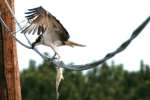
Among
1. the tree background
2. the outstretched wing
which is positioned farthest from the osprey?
the tree background

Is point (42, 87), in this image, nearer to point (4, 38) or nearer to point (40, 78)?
point (40, 78)

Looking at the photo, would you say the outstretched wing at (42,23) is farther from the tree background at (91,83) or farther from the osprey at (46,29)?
the tree background at (91,83)

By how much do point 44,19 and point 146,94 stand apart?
37343 mm

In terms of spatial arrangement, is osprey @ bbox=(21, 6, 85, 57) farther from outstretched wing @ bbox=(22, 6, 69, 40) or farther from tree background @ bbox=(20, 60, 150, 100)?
tree background @ bbox=(20, 60, 150, 100)

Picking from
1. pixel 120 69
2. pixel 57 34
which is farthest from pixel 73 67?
pixel 120 69

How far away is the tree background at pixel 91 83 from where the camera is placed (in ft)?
159

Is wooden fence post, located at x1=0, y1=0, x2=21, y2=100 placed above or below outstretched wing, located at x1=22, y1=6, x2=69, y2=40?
below

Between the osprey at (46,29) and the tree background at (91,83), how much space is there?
3633 cm

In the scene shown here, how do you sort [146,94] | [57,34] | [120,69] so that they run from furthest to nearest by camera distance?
[120,69] < [146,94] < [57,34]

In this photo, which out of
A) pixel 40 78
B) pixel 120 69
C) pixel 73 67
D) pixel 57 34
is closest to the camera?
pixel 73 67

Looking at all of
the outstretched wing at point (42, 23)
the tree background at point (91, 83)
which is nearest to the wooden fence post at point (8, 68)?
the outstretched wing at point (42, 23)

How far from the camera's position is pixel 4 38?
31.2 feet

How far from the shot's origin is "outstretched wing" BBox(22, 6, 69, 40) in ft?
30.3

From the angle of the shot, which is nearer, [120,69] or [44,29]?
[44,29]
